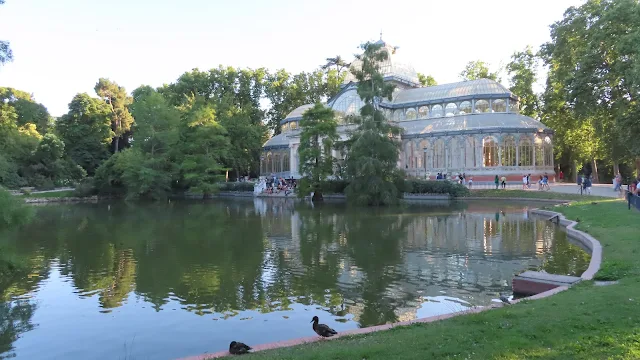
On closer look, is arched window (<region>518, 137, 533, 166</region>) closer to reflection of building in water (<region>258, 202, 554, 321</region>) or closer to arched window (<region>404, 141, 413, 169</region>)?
arched window (<region>404, 141, 413, 169</region>)

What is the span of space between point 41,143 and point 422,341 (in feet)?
179

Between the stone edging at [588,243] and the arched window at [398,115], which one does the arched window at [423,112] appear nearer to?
the arched window at [398,115]

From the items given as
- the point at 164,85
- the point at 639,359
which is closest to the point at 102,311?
the point at 639,359

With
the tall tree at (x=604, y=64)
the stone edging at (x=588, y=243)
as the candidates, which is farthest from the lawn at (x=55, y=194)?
the tall tree at (x=604, y=64)

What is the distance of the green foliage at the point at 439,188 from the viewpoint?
3609 centimetres

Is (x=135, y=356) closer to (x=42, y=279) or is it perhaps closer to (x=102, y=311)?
(x=102, y=311)

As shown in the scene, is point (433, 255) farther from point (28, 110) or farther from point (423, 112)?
point (28, 110)

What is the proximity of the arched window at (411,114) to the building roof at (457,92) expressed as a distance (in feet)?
3.22

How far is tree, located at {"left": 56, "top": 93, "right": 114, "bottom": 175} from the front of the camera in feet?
193

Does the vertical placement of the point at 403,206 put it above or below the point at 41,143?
below

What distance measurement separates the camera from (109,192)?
51.0 meters

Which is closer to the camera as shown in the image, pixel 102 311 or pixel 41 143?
pixel 102 311

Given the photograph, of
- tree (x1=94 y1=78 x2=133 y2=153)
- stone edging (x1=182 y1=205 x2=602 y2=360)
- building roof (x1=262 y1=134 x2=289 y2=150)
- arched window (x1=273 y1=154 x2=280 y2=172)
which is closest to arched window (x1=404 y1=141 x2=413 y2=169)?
building roof (x1=262 y1=134 x2=289 y2=150)

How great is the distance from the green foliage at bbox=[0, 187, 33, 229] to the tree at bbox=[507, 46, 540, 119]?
4797 cm
